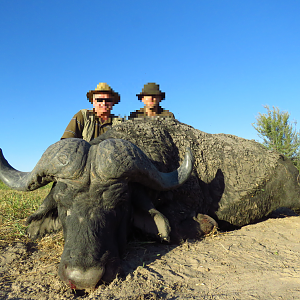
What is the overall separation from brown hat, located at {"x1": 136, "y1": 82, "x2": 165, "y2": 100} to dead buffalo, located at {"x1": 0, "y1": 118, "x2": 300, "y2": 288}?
5.41 ft

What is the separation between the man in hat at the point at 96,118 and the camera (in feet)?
20.7

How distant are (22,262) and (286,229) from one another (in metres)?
3.96

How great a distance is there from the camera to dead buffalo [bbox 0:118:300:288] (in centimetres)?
256

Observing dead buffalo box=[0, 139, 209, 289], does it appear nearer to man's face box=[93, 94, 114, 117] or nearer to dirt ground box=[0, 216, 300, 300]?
dirt ground box=[0, 216, 300, 300]

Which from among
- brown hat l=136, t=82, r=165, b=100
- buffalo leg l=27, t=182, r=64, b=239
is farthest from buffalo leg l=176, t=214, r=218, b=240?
brown hat l=136, t=82, r=165, b=100

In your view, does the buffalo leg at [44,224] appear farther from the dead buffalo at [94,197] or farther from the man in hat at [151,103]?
the man in hat at [151,103]

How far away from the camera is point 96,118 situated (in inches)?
259

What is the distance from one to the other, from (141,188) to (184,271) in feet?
3.60

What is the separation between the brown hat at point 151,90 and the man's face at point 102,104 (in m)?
0.78

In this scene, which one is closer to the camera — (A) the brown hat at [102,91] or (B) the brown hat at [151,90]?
(B) the brown hat at [151,90]

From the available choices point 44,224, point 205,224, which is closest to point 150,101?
point 205,224

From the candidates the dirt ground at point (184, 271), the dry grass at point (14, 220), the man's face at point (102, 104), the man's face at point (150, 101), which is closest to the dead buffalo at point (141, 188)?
the dirt ground at point (184, 271)

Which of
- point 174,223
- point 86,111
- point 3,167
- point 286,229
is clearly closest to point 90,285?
point 174,223

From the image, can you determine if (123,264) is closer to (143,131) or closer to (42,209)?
(42,209)
